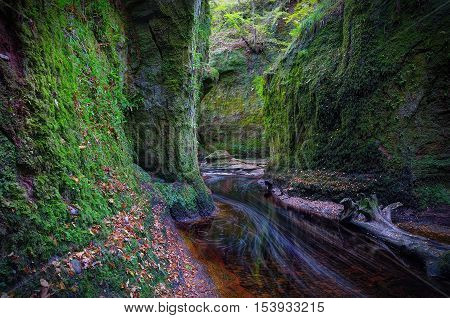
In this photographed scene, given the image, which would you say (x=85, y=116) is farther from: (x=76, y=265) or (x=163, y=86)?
(x=163, y=86)

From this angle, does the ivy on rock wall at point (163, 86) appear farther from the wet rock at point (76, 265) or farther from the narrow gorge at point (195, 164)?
the wet rock at point (76, 265)

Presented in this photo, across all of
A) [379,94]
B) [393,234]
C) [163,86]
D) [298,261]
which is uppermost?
[163,86]

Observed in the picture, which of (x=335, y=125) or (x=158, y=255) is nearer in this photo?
(x=158, y=255)

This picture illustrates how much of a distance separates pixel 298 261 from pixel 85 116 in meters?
Answer: 5.66

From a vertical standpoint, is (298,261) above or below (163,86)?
below

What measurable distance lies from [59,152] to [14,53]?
1327 millimetres

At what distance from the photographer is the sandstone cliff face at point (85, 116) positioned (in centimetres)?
336

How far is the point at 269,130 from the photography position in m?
21.3

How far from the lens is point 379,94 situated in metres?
11.0

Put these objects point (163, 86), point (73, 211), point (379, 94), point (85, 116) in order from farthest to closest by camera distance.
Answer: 1. point (379, 94)
2. point (163, 86)
3. point (85, 116)
4. point (73, 211)

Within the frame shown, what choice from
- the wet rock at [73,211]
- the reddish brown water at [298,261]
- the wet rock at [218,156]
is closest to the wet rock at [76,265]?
the wet rock at [73,211]

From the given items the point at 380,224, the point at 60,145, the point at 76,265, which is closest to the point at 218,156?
the point at 380,224

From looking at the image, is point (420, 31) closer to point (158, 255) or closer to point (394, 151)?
point (394, 151)
